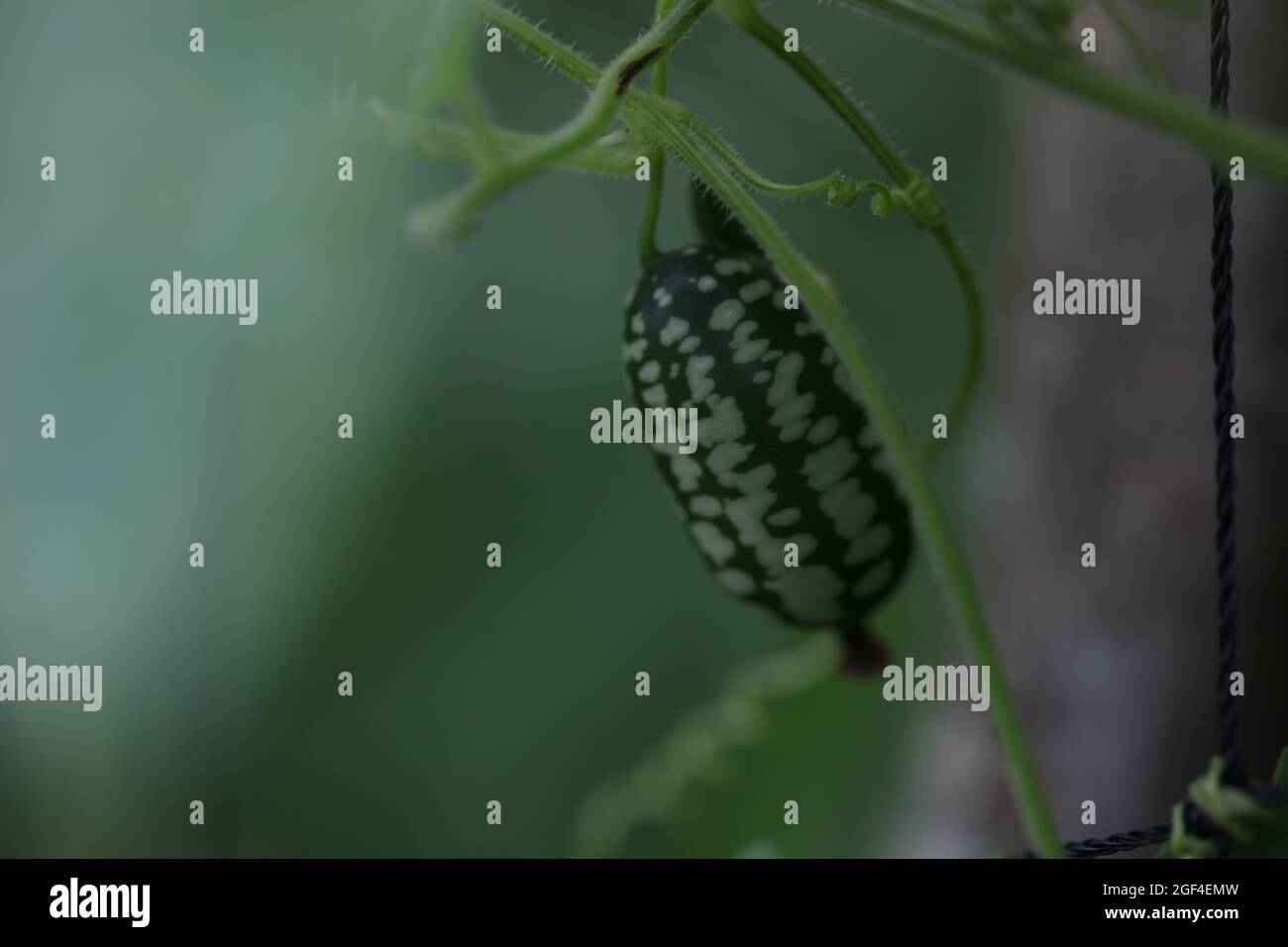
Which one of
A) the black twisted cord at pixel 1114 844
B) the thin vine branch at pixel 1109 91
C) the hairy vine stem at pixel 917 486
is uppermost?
the thin vine branch at pixel 1109 91

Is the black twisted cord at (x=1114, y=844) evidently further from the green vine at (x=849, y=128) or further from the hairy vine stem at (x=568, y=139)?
the hairy vine stem at (x=568, y=139)

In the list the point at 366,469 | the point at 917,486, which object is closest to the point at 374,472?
the point at 366,469

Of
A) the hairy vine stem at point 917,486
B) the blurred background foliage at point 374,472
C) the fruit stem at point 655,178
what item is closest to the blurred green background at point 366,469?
the blurred background foliage at point 374,472

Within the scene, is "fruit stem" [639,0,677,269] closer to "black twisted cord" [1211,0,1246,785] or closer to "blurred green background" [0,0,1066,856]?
"black twisted cord" [1211,0,1246,785]

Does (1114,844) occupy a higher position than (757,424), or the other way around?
(757,424)

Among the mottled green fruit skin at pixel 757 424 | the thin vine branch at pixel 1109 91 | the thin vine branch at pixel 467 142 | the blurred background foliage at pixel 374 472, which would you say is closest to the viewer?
the thin vine branch at pixel 1109 91

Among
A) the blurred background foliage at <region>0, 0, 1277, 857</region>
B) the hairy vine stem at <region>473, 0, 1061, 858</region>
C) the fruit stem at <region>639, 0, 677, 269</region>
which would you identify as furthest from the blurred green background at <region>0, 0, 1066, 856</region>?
the hairy vine stem at <region>473, 0, 1061, 858</region>

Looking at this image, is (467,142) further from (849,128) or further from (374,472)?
(374,472)
